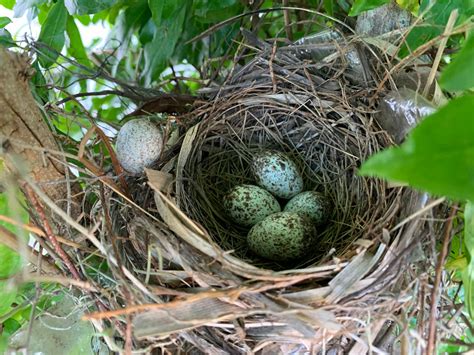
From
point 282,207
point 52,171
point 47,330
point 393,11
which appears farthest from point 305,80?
point 47,330

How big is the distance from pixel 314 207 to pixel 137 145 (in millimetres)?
375

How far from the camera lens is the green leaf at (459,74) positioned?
499 millimetres

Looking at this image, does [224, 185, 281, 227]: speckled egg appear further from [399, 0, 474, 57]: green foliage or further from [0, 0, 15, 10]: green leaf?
[0, 0, 15, 10]: green leaf

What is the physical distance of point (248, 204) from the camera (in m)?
1.15

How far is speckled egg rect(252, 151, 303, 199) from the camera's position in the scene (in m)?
1.17

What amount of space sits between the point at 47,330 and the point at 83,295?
0.10 m

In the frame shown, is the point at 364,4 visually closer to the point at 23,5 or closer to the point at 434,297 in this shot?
the point at 434,297

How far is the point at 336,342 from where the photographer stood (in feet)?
2.64

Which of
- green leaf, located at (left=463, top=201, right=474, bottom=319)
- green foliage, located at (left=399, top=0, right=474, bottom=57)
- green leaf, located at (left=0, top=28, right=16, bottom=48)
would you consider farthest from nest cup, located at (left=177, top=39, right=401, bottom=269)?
green leaf, located at (left=0, top=28, right=16, bottom=48)

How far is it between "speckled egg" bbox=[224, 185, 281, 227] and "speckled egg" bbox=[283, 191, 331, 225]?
0.06m

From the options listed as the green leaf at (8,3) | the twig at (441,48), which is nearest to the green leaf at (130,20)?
the green leaf at (8,3)

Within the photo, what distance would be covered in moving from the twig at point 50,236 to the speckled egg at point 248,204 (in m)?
0.38

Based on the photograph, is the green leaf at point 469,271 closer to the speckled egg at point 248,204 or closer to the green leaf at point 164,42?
the speckled egg at point 248,204

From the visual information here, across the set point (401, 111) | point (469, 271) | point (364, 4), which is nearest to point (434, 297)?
point (469, 271)
